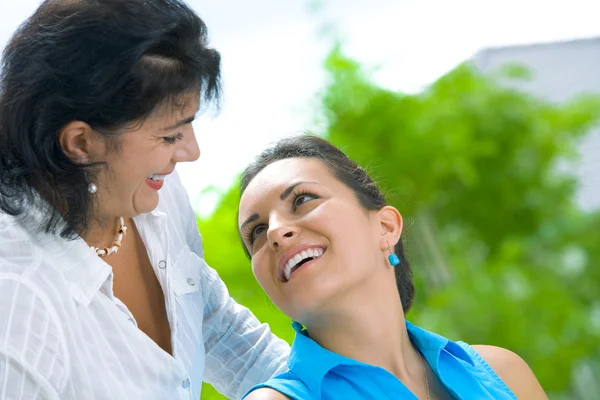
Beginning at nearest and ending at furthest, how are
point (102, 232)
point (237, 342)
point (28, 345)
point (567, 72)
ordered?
point (28, 345), point (102, 232), point (237, 342), point (567, 72)

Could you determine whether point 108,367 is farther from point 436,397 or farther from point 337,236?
point 436,397

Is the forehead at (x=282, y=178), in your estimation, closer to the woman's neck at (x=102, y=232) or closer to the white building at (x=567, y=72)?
the woman's neck at (x=102, y=232)

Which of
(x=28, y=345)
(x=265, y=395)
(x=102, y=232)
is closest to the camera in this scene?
(x=28, y=345)

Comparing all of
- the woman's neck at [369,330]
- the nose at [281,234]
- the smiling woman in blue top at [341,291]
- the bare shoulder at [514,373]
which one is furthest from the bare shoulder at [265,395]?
the bare shoulder at [514,373]

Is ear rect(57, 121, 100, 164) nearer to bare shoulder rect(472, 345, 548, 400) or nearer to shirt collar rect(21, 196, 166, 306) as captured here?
shirt collar rect(21, 196, 166, 306)

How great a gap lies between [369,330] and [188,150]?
462 millimetres

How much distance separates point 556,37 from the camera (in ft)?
14.1

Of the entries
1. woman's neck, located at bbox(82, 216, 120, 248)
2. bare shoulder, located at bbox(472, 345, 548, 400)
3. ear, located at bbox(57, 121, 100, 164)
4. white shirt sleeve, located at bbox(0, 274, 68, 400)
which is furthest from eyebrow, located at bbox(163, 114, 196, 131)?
bare shoulder, located at bbox(472, 345, 548, 400)

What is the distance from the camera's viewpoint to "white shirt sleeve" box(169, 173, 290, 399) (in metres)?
1.92

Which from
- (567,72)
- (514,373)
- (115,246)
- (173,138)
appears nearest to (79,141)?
(173,138)

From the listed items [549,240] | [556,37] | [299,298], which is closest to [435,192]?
[549,240]

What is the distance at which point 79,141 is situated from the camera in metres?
1.48

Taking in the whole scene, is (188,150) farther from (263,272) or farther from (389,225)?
(389,225)

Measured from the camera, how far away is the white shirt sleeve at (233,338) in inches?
75.7
